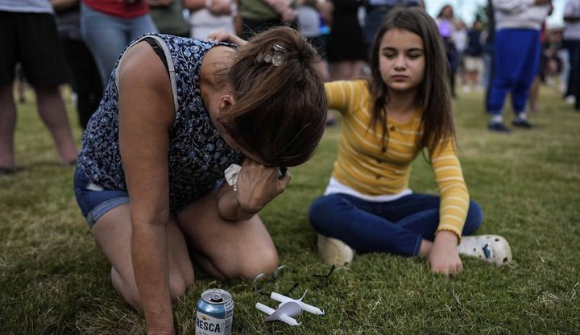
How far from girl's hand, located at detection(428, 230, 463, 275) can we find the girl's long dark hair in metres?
0.42

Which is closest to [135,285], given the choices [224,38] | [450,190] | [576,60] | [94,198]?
[94,198]

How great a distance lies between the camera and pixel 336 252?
1979mm

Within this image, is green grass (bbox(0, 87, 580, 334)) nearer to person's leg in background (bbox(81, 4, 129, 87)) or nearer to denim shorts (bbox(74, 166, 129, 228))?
denim shorts (bbox(74, 166, 129, 228))

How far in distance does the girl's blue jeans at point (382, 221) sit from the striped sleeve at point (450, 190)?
0.10m

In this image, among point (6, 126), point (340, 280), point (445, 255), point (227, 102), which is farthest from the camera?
point (6, 126)

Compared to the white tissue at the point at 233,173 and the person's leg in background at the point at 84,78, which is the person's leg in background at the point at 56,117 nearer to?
the person's leg in background at the point at 84,78

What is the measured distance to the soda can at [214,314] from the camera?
1.30 meters

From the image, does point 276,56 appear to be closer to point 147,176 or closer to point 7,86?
point 147,176

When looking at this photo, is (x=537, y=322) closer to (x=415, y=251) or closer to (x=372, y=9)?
(x=415, y=251)

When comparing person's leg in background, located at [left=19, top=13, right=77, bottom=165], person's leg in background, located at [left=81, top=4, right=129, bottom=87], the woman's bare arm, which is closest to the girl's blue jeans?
the woman's bare arm

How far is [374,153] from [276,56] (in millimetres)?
1074

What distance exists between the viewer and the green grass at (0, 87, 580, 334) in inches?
59.1

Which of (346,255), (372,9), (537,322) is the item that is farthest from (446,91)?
(372,9)

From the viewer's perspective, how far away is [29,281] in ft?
6.00
